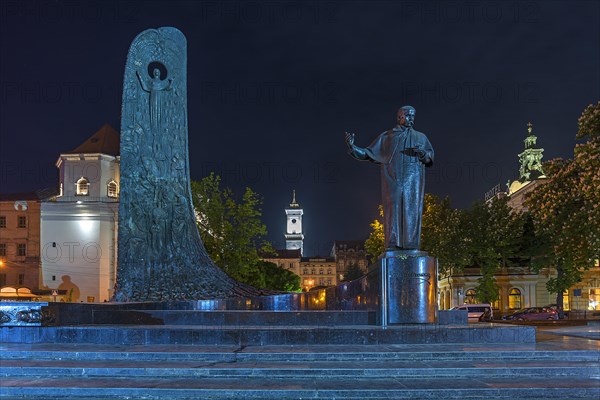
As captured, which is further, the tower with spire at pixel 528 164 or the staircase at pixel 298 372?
the tower with spire at pixel 528 164

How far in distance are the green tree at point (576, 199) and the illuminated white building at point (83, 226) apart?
49.0 metres

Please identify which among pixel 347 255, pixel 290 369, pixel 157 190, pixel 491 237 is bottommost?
pixel 290 369

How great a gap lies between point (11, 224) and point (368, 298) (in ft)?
212

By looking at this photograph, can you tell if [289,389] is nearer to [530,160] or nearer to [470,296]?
[470,296]

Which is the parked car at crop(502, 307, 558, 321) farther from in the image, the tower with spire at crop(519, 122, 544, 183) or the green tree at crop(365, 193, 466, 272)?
the tower with spire at crop(519, 122, 544, 183)

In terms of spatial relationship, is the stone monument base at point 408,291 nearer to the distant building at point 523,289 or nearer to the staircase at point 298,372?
the staircase at point 298,372

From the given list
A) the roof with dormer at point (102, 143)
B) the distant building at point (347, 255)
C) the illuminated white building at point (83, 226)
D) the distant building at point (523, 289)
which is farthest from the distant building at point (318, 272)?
the distant building at point (523, 289)

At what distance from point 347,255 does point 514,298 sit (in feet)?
323

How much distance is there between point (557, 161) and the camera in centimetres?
2380

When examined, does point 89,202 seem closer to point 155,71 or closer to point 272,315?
point 155,71

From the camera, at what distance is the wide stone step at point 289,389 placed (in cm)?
801

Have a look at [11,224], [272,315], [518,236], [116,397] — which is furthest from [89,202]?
[116,397]

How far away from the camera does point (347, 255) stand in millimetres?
155000

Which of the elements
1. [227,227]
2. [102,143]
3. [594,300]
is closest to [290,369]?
[227,227]
